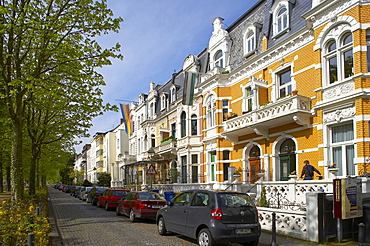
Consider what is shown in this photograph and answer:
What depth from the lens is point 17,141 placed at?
1320cm

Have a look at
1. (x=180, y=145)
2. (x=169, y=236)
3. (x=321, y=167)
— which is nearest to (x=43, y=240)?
(x=169, y=236)

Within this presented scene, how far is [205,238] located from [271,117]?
9246mm

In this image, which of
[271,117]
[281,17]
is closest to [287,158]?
[271,117]

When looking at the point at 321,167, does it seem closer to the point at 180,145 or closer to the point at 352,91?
the point at 352,91

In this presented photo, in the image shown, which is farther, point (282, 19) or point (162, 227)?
point (282, 19)

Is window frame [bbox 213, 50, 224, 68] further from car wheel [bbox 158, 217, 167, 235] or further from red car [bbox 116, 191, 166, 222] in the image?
car wheel [bbox 158, 217, 167, 235]

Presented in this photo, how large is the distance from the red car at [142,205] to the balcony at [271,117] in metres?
6.62

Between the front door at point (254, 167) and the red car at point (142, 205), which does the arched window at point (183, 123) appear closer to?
the front door at point (254, 167)

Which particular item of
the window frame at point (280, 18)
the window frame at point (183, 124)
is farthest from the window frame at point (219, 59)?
the window frame at point (183, 124)

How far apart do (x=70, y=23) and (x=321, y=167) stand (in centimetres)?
1205

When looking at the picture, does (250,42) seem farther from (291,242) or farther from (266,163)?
(291,242)

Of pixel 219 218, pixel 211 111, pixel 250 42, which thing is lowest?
pixel 219 218

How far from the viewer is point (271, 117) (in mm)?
16375

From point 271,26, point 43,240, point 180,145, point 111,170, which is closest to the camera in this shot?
point 43,240
